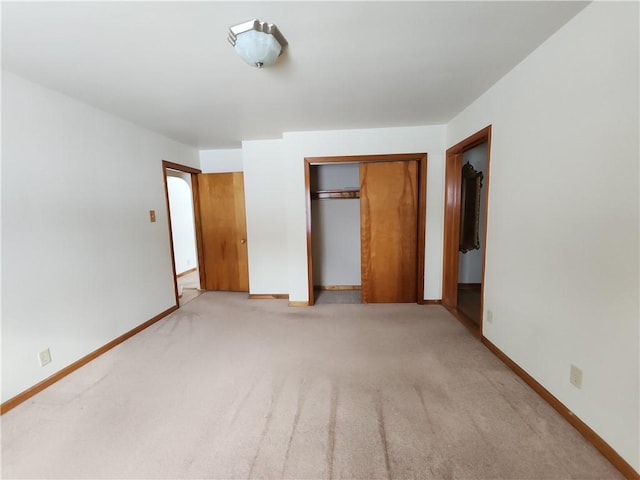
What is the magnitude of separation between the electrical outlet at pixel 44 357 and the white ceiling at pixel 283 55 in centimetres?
203

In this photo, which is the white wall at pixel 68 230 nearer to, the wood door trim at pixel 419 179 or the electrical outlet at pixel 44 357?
the electrical outlet at pixel 44 357

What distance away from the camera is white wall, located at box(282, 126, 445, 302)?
3115 millimetres

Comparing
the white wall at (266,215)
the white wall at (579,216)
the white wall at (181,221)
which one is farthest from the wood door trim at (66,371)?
the white wall at (579,216)

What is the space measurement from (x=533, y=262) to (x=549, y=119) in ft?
3.05

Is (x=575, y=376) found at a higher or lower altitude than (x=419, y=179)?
lower

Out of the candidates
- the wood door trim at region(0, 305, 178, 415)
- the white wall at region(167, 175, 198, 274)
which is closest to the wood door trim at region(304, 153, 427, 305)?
the wood door trim at region(0, 305, 178, 415)

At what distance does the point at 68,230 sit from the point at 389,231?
10.8ft

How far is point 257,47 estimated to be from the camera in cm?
140

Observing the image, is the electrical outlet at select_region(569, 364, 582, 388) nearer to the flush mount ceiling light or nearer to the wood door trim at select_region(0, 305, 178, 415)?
the flush mount ceiling light

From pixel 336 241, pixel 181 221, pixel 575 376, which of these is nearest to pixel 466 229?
pixel 336 241

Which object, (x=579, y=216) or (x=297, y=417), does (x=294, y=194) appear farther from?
(x=579, y=216)

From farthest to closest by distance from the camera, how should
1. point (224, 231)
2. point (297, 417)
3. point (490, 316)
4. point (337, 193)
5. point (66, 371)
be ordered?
point (224, 231) → point (337, 193) → point (490, 316) → point (66, 371) → point (297, 417)

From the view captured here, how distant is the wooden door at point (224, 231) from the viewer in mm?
A: 3901

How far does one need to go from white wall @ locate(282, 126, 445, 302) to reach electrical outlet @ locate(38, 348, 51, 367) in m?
2.36
